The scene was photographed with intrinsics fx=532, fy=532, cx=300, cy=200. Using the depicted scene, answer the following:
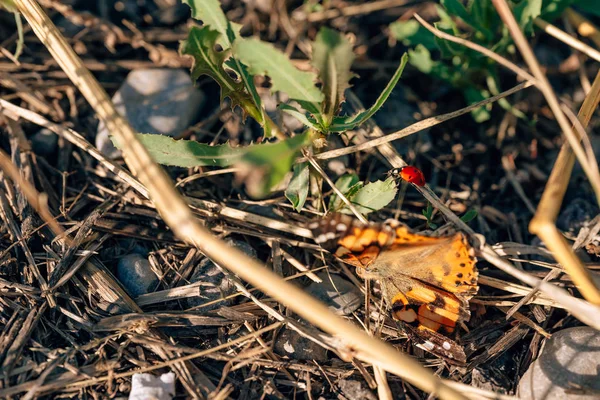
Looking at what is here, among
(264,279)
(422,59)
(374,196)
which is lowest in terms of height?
(374,196)

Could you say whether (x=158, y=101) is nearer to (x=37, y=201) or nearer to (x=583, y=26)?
(x=37, y=201)

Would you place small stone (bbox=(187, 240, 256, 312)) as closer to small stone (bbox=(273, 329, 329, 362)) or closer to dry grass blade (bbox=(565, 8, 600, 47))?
small stone (bbox=(273, 329, 329, 362))

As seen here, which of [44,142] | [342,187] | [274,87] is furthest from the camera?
[44,142]

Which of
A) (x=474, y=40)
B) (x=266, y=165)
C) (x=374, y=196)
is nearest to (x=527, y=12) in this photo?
(x=474, y=40)

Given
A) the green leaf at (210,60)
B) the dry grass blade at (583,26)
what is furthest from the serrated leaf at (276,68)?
the dry grass blade at (583,26)

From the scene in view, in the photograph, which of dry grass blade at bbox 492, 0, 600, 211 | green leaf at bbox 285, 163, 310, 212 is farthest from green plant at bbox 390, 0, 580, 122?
green leaf at bbox 285, 163, 310, 212

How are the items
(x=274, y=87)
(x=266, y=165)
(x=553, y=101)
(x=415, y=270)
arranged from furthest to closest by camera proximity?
(x=415, y=270) < (x=274, y=87) < (x=553, y=101) < (x=266, y=165)

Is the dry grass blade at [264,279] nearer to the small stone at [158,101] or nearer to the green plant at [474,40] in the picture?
the small stone at [158,101]
